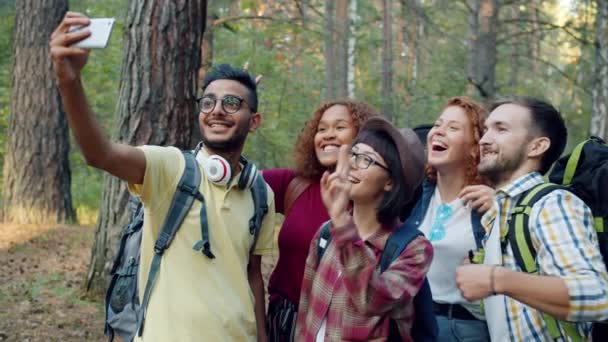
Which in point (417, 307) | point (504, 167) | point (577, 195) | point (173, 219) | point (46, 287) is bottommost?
point (46, 287)

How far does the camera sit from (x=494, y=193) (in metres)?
3.31

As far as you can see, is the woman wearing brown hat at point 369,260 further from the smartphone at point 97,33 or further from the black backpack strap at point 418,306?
the smartphone at point 97,33

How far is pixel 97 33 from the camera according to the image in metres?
2.45

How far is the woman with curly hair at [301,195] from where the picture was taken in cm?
374

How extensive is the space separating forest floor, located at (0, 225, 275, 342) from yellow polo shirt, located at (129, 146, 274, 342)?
4.02 m

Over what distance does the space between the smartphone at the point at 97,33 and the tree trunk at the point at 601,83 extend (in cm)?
1021

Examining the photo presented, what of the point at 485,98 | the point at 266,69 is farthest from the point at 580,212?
the point at 266,69

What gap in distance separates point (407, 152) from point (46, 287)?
6560 millimetres

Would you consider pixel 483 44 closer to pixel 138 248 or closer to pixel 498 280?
pixel 138 248

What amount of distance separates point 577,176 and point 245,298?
1.59 metres

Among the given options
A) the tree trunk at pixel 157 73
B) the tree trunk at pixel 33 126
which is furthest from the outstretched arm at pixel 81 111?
the tree trunk at pixel 33 126

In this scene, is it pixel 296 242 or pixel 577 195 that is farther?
pixel 296 242

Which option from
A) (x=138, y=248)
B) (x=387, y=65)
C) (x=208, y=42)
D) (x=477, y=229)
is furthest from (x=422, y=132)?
(x=387, y=65)

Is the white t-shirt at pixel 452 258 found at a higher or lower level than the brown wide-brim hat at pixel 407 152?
lower
